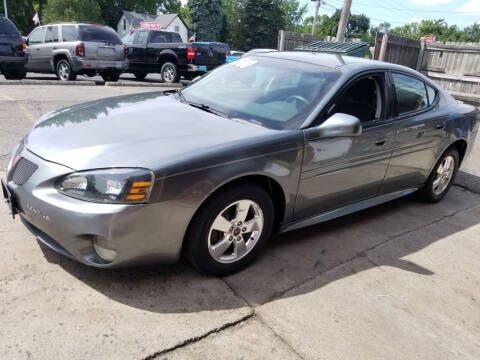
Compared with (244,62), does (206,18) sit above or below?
above

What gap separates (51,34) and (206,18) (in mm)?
45227

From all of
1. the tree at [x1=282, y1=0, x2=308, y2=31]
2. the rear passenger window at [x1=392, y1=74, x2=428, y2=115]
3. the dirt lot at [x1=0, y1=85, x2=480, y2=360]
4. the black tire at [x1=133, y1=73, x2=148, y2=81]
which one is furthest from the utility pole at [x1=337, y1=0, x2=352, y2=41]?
the tree at [x1=282, y1=0, x2=308, y2=31]

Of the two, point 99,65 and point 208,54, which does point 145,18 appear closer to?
point 208,54

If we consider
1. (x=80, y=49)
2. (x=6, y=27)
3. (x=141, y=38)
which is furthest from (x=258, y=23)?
(x=6, y=27)

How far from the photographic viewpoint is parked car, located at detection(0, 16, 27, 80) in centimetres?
1131

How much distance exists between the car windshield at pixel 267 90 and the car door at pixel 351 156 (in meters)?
0.19

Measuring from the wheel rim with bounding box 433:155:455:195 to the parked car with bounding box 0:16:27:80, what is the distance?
36.8 ft

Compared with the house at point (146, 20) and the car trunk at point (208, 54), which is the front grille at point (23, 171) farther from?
the house at point (146, 20)

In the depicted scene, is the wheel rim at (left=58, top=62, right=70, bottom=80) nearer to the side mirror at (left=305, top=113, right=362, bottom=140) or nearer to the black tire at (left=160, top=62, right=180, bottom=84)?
the black tire at (left=160, top=62, right=180, bottom=84)

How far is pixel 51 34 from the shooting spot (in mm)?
12133

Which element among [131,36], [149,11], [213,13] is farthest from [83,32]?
[149,11]

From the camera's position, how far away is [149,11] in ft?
222

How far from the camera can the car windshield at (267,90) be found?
329 cm

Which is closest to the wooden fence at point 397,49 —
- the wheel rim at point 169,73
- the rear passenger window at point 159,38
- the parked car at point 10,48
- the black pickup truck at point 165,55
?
the black pickup truck at point 165,55
